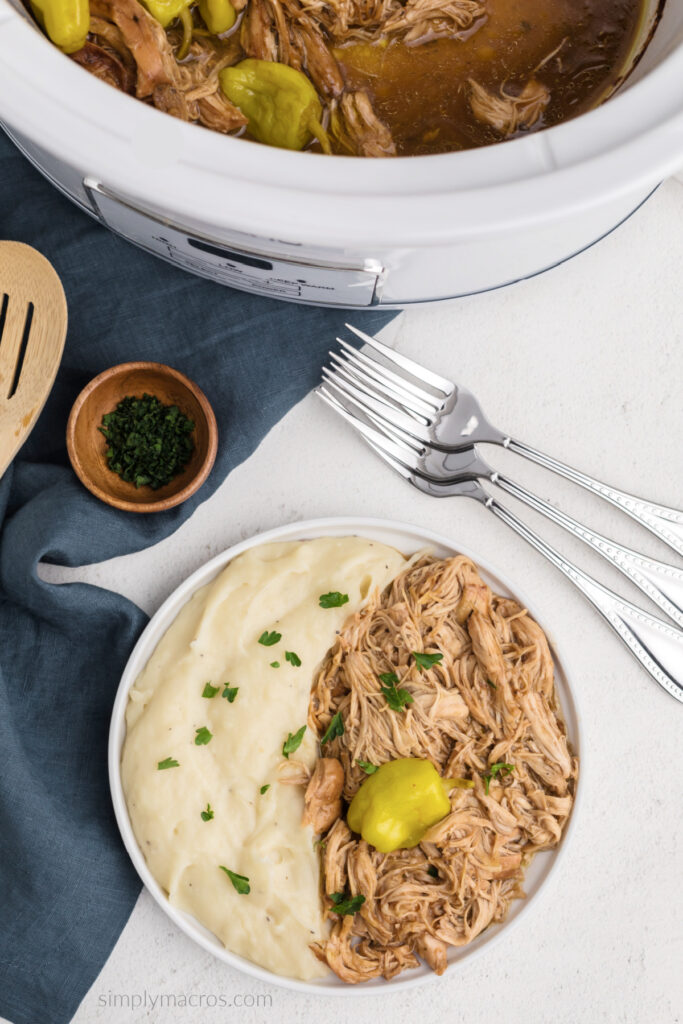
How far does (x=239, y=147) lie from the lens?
135 centimetres

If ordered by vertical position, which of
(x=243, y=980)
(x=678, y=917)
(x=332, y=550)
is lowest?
(x=243, y=980)

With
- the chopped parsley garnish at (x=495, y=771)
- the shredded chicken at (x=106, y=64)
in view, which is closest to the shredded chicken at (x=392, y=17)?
the shredded chicken at (x=106, y=64)

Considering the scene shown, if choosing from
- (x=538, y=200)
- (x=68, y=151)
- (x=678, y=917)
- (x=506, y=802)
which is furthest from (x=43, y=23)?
(x=678, y=917)

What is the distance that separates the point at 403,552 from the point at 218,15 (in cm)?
120

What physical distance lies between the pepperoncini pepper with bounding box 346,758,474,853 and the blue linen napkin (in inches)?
24.2

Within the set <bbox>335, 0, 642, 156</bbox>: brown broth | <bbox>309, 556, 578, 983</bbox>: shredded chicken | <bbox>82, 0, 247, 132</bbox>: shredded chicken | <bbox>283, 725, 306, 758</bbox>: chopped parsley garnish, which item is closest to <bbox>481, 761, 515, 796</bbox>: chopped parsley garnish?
<bbox>309, 556, 578, 983</bbox>: shredded chicken

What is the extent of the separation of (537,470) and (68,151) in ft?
4.48

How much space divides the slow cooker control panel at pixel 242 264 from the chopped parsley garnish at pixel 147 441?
0.34 meters

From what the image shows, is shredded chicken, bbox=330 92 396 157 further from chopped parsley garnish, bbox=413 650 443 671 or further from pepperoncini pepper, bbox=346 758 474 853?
pepperoncini pepper, bbox=346 758 474 853

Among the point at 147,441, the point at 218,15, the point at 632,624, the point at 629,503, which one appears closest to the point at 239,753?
the point at 147,441

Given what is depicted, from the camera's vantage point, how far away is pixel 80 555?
6.76ft

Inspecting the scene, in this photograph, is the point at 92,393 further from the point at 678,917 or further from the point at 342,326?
the point at 678,917

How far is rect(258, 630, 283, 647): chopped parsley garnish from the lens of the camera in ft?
6.70

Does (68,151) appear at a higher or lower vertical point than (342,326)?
higher
